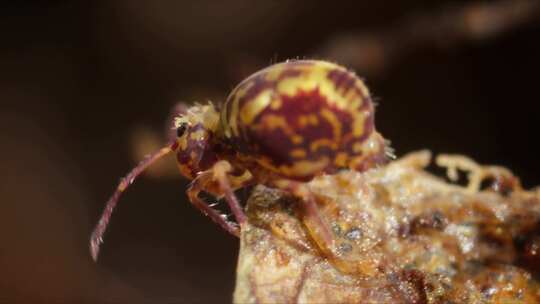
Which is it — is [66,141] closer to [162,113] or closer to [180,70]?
[162,113]

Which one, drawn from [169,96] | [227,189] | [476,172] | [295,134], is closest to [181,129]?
[227,189]

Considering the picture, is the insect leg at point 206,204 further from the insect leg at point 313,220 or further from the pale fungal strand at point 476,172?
the pale fungal strand at point 476,172

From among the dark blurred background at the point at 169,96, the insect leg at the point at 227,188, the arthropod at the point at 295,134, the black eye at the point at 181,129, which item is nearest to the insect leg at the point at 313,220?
the arthropod at the point at 295,134

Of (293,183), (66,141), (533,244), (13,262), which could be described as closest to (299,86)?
(293,183)

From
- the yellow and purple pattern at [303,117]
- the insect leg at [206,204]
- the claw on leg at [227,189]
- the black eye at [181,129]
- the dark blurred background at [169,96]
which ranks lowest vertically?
the dark blurred background at [169,96]

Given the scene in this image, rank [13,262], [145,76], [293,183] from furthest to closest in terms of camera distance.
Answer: [145,76] < [13,262] < [293,183]

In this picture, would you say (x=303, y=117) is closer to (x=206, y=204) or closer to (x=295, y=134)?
(x=295, y=134)

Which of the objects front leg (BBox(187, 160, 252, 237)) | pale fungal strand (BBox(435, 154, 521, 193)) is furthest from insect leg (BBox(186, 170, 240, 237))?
pale fungal strand (BBox(435, 154, 521, 193))
